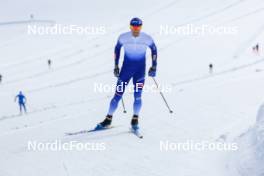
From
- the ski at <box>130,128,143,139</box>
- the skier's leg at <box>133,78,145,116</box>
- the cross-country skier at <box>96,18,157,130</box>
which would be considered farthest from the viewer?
the skier's leg at <box>133,78,145,116</box>

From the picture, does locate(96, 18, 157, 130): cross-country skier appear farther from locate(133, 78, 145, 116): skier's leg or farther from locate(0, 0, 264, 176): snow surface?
locate(0, 0, 264, 176): snow surface

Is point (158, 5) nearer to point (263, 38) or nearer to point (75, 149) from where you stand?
point (263, 38)

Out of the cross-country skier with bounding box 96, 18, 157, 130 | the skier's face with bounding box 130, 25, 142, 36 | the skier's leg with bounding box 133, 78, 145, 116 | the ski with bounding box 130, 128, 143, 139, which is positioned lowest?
the ski with bounding box 130, 128, 143, 139

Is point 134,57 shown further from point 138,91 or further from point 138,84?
point 138,91

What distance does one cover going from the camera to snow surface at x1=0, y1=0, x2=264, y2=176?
7.23 m

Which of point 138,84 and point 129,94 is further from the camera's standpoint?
point 129,94

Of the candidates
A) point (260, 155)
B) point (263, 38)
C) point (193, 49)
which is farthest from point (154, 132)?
point (263, 38)

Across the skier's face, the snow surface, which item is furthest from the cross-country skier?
the snow surface

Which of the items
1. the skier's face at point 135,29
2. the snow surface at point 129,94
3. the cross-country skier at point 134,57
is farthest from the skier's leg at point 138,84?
the skier's face at point 135,29

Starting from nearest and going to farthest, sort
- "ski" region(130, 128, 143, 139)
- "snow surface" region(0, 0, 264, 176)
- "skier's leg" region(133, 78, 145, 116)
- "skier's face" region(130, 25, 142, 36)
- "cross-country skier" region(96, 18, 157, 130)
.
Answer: "snow surface" region(0, 0, 264, 176) < "skier's face" region(130, 25, 142, 36) < "cross-country skier" region(96, 18, 157, 130) < "ski" region(130, 128, 143, 139) < "skier's leg" region(133, 78, 145, 116)

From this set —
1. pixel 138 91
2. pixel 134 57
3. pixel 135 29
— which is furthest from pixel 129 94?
pixel 135 29

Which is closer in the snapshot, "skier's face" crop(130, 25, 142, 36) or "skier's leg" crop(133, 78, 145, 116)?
"skier's face" crop(130, 25, 142, 36)

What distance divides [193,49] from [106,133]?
95.6 ft

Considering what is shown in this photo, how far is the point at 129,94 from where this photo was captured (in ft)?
67.8
